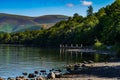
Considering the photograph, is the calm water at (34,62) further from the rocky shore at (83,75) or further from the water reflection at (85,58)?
the rocky shore at (83,75)

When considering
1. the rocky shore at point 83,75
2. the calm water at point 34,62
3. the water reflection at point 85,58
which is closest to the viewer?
the rocky shore at point 83,75

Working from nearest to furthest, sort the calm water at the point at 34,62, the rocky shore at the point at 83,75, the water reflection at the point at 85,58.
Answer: the rocky shore at the point at 83,75
the calm water at the point at 34,62
the water reflection at the point at 85,58

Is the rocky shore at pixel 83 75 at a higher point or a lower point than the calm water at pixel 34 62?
higher

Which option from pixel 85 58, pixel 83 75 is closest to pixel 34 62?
pixel 85 58

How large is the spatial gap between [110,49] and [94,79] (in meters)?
76.9

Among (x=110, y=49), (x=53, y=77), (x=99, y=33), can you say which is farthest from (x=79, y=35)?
(x=53, y=77)

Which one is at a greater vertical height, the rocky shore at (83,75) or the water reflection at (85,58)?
the rocky shore at (83,75)

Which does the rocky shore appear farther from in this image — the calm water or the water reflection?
the water reflection

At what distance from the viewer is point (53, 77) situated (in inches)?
1860

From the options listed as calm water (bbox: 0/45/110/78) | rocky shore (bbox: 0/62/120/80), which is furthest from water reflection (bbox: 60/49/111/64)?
rocky shore (bbox: 0/62/120/80)

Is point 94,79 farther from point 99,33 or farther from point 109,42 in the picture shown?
point 99,33

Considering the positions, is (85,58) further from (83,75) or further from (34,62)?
(83,75)

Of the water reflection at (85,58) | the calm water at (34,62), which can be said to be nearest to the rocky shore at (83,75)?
the calm water at (34,62)

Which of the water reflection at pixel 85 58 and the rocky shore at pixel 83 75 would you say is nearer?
the rocky shore at pixel 83 75
